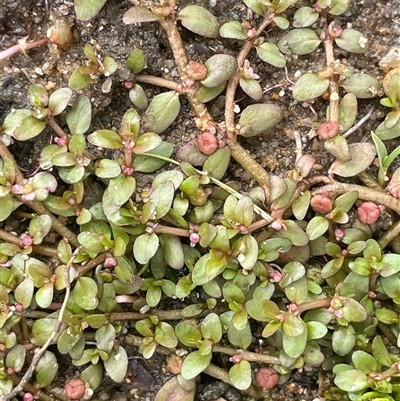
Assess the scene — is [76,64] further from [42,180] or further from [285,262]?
[285,262]

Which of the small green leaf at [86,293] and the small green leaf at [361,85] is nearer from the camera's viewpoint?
the small green leaf at [86,293]

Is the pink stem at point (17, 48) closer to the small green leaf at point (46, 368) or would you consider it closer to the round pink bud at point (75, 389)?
the small green leaf at point (46, 368)

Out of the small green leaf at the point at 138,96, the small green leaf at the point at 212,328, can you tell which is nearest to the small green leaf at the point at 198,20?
the small green leaf at the point at 138,96

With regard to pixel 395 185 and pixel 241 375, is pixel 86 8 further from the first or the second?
pixel 241 375

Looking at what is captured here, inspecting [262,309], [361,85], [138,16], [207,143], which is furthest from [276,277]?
[138,16]

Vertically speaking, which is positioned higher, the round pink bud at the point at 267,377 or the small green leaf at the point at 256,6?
the small green leaf at the point at 256,6

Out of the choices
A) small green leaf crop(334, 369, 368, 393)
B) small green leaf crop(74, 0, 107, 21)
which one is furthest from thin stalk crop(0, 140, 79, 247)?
small green leaf crop(334, 369, 368, 393)

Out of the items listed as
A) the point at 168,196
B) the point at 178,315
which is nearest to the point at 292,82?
the point at 168,196
